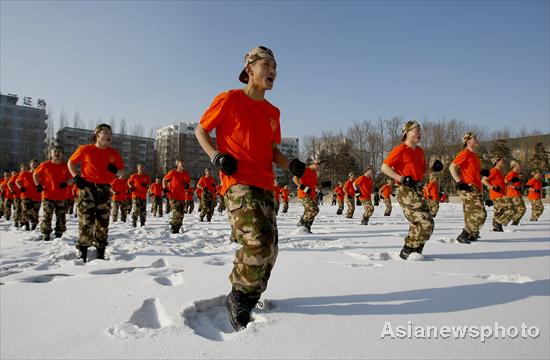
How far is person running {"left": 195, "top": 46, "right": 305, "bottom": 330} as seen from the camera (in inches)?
86.7

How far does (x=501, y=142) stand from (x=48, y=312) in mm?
57074

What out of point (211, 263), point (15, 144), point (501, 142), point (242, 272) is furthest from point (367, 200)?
point (15, 144)

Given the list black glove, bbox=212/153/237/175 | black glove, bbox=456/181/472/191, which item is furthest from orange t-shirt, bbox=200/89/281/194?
black glove, bbox=456/181/472/191

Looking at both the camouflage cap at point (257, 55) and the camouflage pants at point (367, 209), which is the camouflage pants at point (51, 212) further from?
the camouflage pants at point (367, 209)

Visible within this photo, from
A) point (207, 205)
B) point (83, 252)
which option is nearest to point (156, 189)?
point (207, 205)

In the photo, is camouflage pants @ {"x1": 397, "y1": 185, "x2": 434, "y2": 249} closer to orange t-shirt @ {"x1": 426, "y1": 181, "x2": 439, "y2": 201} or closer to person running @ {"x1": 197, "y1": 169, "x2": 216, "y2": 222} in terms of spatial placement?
person running @ {"x1": 197, "y1": 169, "x2": 216, "y2": 222}

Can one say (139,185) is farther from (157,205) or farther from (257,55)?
(257,55)

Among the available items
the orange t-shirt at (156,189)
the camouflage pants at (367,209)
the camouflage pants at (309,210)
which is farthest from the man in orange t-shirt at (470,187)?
the orange t-shirt at (156,189)

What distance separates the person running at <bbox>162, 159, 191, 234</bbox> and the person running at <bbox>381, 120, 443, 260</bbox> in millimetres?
5515

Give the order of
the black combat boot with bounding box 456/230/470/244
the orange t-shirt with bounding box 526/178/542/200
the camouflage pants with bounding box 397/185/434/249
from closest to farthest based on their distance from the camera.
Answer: the camouflage pants with bounding box 397/185/434/249, the black combat boot with bounding box 456/230/470/244, the orange t-shirt with bounding box 526/178/542/200

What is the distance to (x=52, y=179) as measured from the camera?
23.8 ft

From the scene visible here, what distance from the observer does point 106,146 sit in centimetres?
536

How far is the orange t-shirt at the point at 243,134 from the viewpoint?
2.44 meters

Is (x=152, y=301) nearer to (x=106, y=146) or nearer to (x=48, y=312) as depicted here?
(x=48, y=312)
